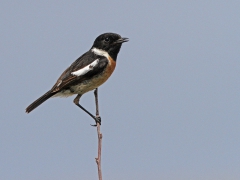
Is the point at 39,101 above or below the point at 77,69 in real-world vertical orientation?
below

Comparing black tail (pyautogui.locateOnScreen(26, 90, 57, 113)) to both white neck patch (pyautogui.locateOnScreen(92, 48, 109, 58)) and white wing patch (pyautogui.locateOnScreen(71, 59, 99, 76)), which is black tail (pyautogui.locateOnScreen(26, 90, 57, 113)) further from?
white neck patch (pyautogui.locateOnScreen(92, 48, 109, 58))

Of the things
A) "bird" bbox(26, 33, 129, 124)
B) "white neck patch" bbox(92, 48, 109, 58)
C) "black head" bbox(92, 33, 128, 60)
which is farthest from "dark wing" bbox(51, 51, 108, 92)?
"black head" bbox(92, 33, 128, 60)

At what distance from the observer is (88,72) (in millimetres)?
7000

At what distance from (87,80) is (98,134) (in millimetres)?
2055

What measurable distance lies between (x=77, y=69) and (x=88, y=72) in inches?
7.0

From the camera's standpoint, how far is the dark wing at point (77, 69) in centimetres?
700

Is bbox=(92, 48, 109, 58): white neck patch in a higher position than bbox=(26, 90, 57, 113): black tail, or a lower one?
higher

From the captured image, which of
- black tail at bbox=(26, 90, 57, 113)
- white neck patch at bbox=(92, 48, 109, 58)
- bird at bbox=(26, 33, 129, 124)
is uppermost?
white neck patch at bbox=(92, 48, 109, 58)

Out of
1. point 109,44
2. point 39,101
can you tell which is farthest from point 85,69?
point 39,101

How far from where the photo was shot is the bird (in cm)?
701

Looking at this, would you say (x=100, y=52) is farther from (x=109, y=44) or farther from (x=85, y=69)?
(x=85, y=69)

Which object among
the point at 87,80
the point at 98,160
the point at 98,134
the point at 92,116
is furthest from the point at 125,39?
the point at 98,160

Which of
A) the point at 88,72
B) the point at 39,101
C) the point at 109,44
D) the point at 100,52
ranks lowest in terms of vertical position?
the point at 39,101

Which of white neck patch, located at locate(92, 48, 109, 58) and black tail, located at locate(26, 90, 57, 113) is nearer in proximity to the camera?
black tail, located at locate(26, 90, 57, 113)
